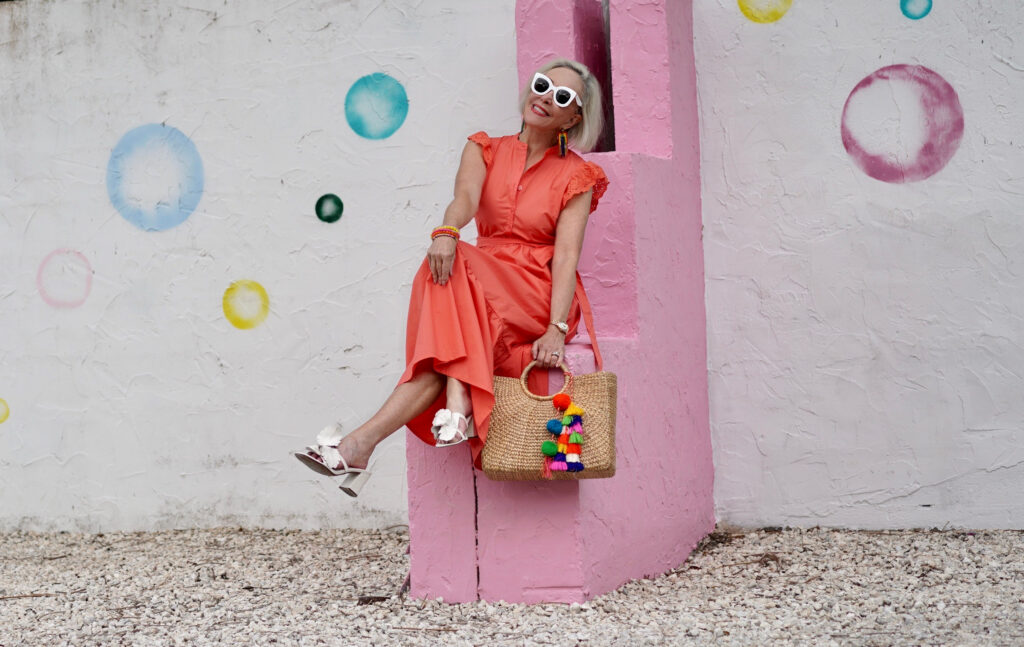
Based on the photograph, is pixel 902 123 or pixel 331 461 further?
pixel 902 123

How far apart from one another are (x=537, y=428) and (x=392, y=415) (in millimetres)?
414

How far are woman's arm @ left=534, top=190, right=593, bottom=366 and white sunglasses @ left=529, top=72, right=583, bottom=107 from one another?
289mm

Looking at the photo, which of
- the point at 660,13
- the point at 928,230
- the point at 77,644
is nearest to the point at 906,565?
the point at 928,230

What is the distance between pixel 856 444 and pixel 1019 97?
4.52ft

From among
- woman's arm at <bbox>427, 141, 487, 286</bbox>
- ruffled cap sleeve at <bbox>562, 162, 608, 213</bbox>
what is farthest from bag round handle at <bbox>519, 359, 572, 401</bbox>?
ruffled cap sleeve at <bbox>562, 162, 608, 213</bbox>

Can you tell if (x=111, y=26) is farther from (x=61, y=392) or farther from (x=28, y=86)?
(x=61, y=392)

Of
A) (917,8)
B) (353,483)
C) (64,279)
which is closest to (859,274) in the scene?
(917,8)

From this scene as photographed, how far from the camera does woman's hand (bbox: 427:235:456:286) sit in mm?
3193

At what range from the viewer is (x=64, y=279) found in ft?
15.9

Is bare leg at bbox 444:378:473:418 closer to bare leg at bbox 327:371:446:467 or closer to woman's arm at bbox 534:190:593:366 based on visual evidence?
bare leg at bbox 327:371:446:467

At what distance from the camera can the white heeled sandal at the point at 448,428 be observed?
3.10 m

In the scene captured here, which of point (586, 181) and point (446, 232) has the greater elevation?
point (586, 181)

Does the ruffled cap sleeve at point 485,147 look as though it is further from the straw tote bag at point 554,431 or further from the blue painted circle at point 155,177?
the blue painted circle at point 155,177

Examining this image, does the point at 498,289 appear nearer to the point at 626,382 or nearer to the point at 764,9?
the point at 626,382
